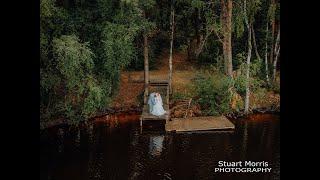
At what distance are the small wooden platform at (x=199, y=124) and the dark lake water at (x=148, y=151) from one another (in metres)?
0.34

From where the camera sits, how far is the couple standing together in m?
19.9

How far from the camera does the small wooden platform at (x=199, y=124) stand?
19078mm

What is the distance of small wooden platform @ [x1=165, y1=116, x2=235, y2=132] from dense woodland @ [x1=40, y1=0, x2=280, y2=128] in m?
0.92

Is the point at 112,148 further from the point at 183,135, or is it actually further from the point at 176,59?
the point at 176,59

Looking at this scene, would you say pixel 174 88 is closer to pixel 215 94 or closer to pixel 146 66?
pixel 146 66

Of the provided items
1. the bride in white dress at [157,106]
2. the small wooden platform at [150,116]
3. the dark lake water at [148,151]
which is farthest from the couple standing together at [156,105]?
the dark lake water at [148,151]

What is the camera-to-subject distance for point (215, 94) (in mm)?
21750

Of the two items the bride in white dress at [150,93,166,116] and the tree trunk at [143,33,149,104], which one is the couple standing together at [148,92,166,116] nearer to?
the bride in white dress at [150,93,166,116]

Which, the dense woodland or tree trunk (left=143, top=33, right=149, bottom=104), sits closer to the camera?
the dense woodland

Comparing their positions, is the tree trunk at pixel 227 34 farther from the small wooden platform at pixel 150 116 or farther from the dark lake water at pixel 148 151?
the small wooden platform at pixel 150 116

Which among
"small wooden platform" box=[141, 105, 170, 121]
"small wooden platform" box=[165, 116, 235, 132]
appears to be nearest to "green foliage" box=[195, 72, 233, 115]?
"small wooden platform" box=[165, 116, 235, 132]
